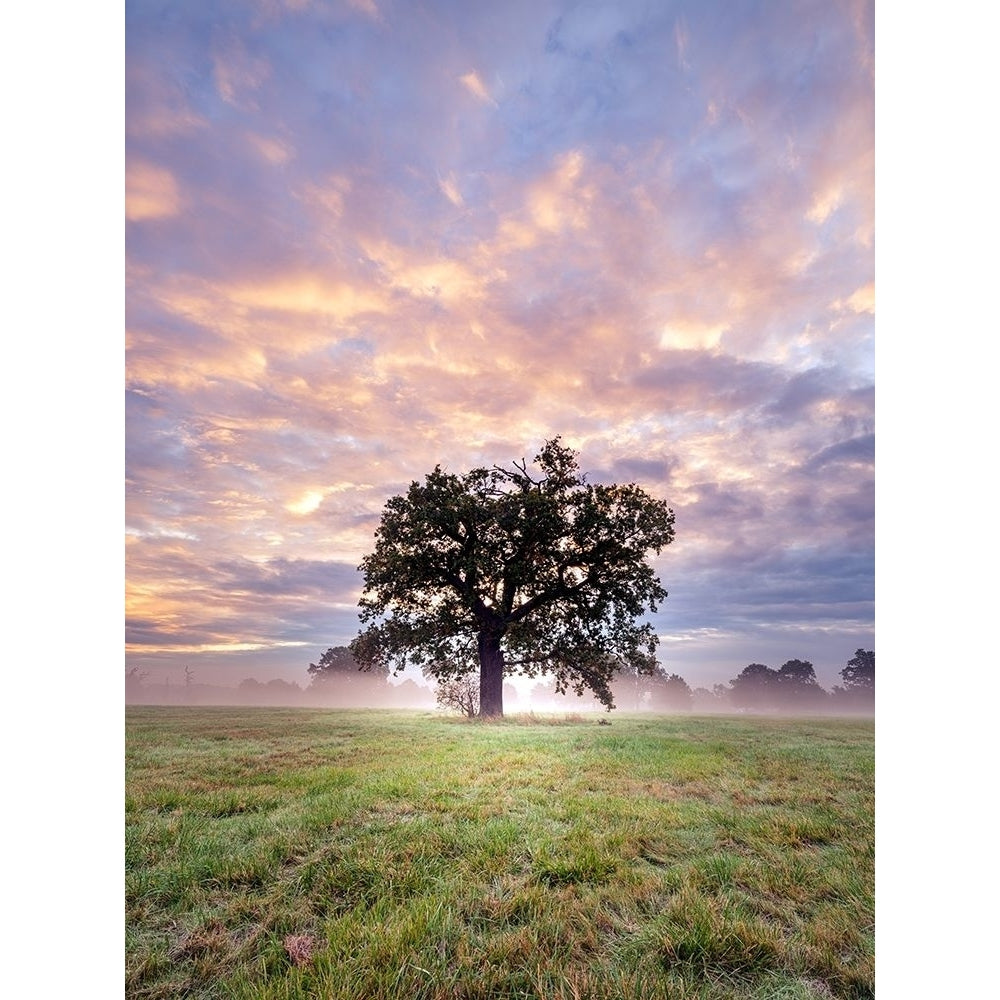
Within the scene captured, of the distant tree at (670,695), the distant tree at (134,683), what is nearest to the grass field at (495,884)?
the distant tree at (134,683)

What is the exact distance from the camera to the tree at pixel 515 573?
550 inches

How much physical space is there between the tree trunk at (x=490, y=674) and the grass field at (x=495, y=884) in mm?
9217

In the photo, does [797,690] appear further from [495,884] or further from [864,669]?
[495,884]

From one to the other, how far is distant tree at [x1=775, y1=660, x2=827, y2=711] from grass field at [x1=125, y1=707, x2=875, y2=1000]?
23.9m

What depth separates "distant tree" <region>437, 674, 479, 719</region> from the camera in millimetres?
15297

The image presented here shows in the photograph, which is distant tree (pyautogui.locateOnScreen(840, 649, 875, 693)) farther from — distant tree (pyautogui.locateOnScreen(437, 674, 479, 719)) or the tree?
distant tree (pyautogui.locateOnScreen(437, 674, 479, 719))

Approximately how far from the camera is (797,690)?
28.2 metres

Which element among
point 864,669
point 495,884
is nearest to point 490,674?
point 864,669

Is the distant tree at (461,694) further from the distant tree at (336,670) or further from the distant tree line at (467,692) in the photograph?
the distant tree at (336,670)

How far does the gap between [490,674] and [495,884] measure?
12.1m
